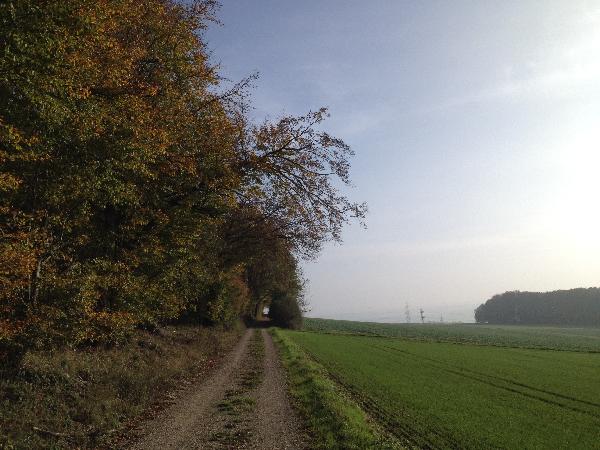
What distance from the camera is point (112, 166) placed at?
12.4 metres

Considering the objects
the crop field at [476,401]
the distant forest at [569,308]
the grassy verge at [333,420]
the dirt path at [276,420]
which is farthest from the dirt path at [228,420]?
the distant forest at [569,308]

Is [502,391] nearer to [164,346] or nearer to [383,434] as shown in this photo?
[383,434]

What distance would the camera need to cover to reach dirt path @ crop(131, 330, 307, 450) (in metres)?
10.0

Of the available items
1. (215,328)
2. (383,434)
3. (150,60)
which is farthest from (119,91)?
(215,328)

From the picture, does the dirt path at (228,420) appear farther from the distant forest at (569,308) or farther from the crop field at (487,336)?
the distant forest at (569,308)

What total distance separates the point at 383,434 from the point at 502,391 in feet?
40.2

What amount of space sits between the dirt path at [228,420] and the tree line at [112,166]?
3.81m

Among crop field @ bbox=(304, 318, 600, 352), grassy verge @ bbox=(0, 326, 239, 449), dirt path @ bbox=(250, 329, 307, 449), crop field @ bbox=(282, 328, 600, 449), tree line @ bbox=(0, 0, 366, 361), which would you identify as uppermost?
tree line @ bbox=(0, 0, 366, 361)

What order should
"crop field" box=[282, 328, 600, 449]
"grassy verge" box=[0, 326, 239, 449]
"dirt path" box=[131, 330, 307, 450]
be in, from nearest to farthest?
"grassy verge" box=[0, 326, 239, 449], "dirt path" box=[131, 330, 307, 450], "crop field" box=[282, 328, 600, 449]

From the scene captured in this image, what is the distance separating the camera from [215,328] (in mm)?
42094

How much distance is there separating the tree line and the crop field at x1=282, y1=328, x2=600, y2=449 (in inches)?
322

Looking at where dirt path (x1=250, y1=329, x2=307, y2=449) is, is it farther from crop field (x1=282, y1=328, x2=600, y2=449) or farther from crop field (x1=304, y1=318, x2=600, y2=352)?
crop field (x1=304, y1=318, x2=600, y2=352)

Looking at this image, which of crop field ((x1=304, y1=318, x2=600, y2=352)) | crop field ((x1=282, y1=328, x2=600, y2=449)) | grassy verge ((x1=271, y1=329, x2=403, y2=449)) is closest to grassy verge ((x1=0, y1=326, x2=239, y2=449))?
grassy verge ((x1=271, y1=329, x2=403, y2=449))

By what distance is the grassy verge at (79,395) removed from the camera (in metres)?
9.12
